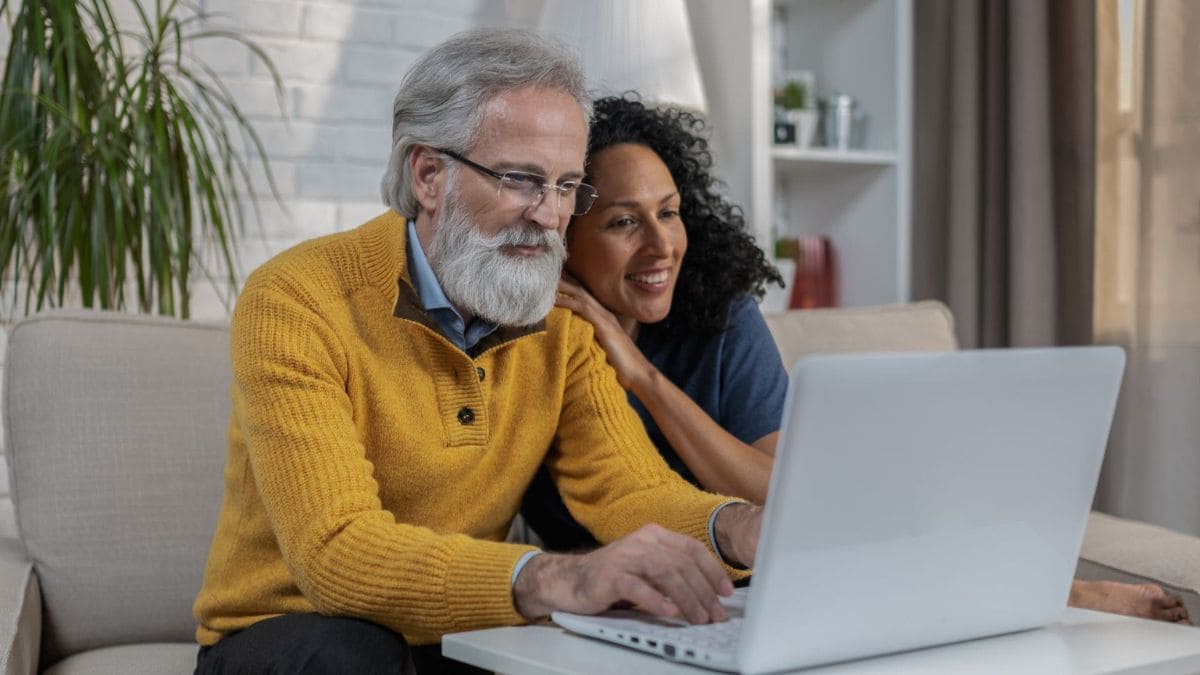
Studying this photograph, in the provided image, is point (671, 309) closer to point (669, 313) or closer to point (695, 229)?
point (669, 313)

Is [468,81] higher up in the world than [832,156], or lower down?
higher up

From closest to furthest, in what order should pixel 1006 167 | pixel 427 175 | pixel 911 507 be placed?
1. pixel 911 507
2. pixel 427 175
3. pixel 1006 167

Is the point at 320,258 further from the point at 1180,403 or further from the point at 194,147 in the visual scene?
the point at 1180,403

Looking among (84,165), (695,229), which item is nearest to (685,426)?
(695,229)

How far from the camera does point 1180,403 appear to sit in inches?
108

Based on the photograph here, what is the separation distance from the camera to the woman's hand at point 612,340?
1.88 m

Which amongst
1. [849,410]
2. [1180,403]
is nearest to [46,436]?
[849,410]

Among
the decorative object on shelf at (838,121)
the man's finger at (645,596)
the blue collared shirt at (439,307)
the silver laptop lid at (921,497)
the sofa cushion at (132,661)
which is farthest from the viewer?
the decorative object on shelf at (838,121)

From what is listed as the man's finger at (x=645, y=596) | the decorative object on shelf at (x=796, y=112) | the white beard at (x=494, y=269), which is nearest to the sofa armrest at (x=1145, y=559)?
the white beard at (x=494, y=269)

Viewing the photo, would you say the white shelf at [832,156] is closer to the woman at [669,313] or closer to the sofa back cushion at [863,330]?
the sofa back cushion at [863,330]

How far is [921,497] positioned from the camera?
100 centimetres

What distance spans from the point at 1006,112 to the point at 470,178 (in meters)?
1.97

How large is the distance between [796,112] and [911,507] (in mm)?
2390

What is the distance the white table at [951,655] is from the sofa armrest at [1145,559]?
747mm
